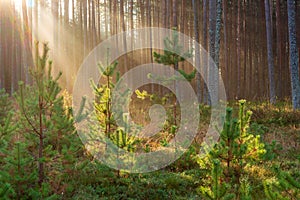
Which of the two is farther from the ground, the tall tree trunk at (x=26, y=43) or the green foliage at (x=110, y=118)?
the tall tree trunk at (x=26, y=43)

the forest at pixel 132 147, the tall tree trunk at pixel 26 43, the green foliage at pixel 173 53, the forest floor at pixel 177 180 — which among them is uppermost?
the tall tree trunk at pixel 26 43

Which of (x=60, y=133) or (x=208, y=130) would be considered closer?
(x=60, y=133)

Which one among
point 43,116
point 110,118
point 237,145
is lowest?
point 237,145

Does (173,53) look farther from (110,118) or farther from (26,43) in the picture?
(26,43)

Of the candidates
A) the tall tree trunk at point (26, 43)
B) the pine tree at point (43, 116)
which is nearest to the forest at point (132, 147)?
the pine tree at point (43, 116)

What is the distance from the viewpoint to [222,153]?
6.23m

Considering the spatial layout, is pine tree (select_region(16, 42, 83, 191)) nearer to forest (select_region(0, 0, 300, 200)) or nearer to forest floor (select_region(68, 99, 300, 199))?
forest (select_region(0, 0, 300, 200))

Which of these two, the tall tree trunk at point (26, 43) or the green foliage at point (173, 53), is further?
the tall tree trunk at point (26, 43)

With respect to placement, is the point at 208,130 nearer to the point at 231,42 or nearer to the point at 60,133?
the point at 60,133

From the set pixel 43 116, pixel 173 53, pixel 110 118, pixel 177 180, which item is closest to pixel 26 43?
pixel 173 53

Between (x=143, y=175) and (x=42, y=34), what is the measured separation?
97.4 feet

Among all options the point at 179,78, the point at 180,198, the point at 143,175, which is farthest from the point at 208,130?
the point at 180,198

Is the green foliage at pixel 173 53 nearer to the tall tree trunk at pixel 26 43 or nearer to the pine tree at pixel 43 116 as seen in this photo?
the pine tree at pixel 43 116

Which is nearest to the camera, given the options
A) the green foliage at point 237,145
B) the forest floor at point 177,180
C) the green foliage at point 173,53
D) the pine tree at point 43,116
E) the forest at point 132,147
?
the forest at point 132,147
